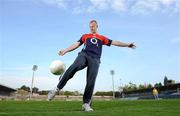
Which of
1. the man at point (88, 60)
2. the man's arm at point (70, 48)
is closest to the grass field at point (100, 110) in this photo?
the man at point (88, 60)

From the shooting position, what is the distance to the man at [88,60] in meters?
8.36

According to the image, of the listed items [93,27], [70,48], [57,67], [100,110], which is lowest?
[100,110]

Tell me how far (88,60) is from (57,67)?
1.06 metres

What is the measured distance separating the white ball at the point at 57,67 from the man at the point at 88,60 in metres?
0.49

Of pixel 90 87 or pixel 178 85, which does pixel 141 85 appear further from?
pixel 90 87

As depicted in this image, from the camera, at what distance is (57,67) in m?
9.09

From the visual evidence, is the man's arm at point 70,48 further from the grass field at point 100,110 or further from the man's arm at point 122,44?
the grass field at point 100,110

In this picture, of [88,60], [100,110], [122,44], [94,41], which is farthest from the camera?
[100,110]

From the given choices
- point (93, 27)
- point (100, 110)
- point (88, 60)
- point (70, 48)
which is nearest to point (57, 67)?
point (70, 48)

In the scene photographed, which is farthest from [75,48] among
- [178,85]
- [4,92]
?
[4,92]

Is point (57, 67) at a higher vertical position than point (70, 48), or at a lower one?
lower

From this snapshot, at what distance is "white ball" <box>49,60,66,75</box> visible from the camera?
910 centimetres

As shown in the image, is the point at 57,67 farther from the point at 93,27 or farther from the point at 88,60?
the point at 93,27

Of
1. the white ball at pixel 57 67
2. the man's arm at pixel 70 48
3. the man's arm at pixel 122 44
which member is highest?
the man's arm at pixel 122 44
